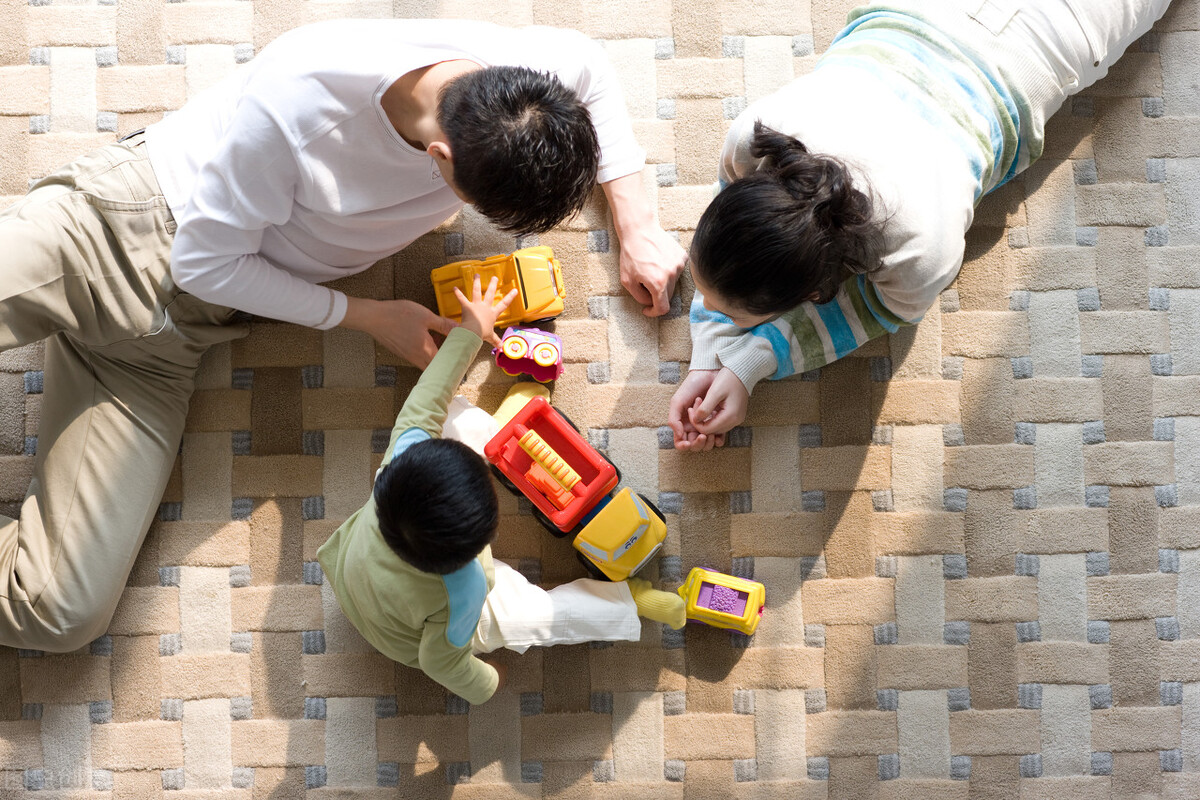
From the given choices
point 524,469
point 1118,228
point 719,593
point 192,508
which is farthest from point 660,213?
point 192,508

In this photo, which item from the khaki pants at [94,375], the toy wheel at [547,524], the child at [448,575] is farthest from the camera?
the toy wheel at [547,524]

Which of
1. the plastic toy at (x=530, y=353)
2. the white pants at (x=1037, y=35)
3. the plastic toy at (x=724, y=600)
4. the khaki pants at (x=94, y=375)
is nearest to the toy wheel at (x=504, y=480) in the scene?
the plastic toy at (x=530, y=353)

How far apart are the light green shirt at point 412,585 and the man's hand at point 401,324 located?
0.06 m

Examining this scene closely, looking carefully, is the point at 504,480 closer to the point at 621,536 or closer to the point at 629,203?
the point at 621,536

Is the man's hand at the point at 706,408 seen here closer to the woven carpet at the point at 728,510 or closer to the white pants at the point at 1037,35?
the woven carpet at the point at 728,510

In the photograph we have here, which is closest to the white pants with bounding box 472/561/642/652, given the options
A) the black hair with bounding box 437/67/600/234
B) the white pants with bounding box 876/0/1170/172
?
the black hair with bounding box 437/67/600/234

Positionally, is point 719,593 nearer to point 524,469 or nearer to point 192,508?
point 524,469

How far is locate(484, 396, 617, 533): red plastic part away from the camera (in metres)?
0.95

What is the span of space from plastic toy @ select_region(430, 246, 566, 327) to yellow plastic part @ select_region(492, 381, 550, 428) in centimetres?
8

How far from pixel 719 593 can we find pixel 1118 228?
67cm

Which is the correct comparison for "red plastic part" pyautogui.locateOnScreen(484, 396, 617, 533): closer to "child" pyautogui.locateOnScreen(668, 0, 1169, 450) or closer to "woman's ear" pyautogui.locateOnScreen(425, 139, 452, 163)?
"child" pyautogui.locateOnScreen(668, 0, 1169, 450)

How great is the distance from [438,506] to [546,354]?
0.29 meters

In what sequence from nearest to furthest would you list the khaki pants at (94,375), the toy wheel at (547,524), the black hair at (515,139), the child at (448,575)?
1. the black hair at (515,139)
2. the child at (448,575)
3. the khaki pants at (94,375)
4. the toy wheel at (547,524)

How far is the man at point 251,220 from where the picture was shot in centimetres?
69
